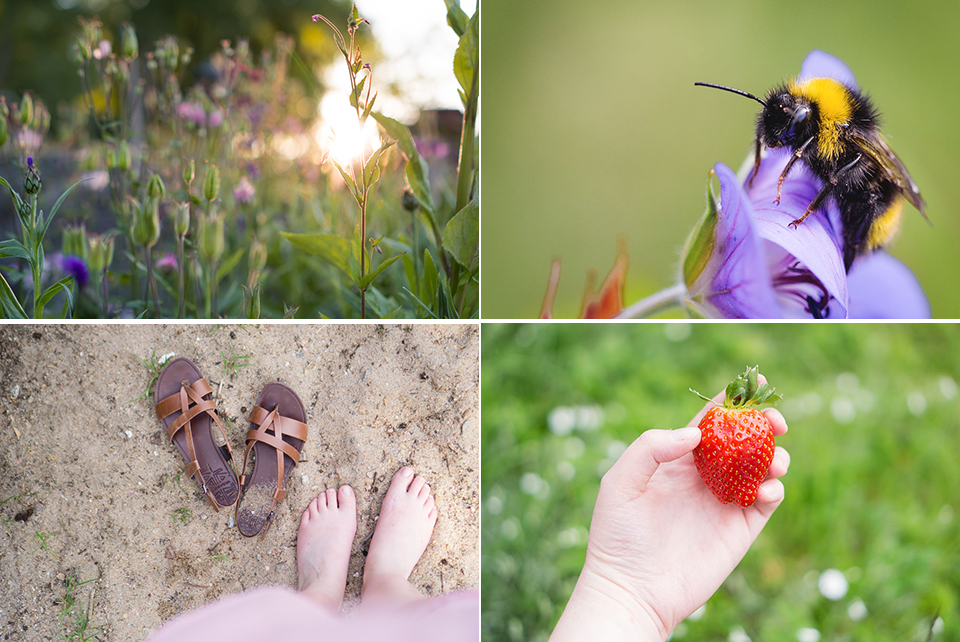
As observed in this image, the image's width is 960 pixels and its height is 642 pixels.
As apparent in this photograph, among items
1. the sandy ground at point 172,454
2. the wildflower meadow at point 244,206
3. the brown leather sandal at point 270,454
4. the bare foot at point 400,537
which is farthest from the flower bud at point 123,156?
the bare foot at point 400,537

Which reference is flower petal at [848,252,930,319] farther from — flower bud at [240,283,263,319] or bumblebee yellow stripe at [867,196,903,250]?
flower bud at [240,283,263,319]

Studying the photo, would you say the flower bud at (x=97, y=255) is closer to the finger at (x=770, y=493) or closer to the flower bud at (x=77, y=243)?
the flower bud at (x=77, y=243)

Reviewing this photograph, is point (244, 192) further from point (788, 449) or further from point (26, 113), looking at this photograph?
point (788, 449)

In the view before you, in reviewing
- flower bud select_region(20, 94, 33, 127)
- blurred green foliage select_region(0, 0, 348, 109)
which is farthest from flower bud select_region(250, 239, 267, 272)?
blurred green foliage select_region(0, 0, 348, 109)

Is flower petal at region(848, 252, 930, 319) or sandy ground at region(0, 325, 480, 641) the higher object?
flower petal at region(848, 252, 930, 319)

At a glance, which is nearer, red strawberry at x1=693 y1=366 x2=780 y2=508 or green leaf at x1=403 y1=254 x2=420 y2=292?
red strawberry at x1=693 y1=366 x2=780 y2=508

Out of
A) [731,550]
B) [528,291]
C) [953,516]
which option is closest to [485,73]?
[528,291]

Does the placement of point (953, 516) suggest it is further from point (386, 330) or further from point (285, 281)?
point (285, 281)
